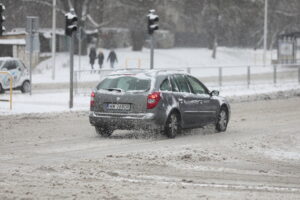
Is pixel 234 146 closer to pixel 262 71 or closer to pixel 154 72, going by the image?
pixel 154 72

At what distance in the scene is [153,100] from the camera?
17.2 metres

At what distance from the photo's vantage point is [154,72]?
17938 mm

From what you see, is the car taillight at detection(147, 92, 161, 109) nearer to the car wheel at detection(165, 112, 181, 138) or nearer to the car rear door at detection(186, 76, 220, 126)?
the car wheel at detection(165, 112, 181, 138)

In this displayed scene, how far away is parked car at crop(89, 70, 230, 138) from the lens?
17219 millimetres

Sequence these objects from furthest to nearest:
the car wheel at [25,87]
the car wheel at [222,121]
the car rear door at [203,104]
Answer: the car wheel at [25,87] < the car wheel at [222,121] < the car rear door at [203,104]

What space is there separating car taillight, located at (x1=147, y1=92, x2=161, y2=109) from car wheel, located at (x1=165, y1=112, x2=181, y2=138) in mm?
470

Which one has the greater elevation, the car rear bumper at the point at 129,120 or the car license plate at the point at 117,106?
the car license plate at the point at 117,106

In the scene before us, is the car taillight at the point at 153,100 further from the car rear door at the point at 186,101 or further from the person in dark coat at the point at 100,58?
the person in dark coat at the point at 100,58

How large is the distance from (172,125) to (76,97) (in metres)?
14.9

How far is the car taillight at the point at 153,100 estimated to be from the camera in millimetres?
17219

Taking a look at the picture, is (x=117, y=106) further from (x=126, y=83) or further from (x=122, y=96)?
(x=126, y=83)

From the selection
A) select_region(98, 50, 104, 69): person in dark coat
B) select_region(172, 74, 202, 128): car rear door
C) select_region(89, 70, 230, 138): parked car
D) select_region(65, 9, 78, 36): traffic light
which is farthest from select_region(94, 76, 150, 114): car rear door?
select_region(98, 50, 104, 69): person in dark coat

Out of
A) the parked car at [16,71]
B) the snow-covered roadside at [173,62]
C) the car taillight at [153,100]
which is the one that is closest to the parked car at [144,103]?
the car taillight at [153,100]

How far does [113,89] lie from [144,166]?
495cm
